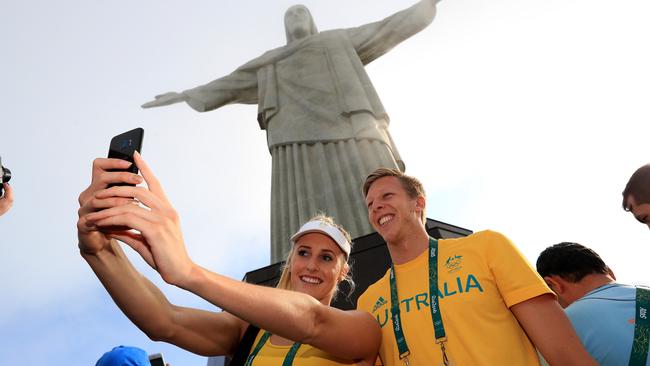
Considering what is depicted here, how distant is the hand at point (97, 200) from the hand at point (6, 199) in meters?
1.48

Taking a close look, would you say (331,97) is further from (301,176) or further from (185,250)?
(185,250)

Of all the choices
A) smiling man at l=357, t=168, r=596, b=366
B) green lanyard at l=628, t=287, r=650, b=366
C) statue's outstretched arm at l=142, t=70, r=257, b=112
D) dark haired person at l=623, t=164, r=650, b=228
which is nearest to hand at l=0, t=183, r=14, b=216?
smiling man at l=357, t=168, r=596, b=366

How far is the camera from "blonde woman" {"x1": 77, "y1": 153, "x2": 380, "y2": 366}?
4.00ft

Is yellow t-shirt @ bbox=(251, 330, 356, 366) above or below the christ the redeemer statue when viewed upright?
below

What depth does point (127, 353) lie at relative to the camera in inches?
96.0

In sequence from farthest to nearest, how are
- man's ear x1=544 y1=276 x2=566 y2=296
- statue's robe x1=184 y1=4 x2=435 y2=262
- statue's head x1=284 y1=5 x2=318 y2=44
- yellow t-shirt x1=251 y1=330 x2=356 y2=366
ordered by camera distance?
statue's head x1=284 y1=5 x2=318 y2=44, statue's robe x1=184 y1=4 x2=435 y2=262, man's ear x1=544 y1=276 x2=566 y2=296, yellow t-shirt x1=251 y1=330 x2=356 y2=366

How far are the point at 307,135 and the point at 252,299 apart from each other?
6869mm

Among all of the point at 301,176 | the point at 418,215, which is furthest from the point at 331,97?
the point at 418,215

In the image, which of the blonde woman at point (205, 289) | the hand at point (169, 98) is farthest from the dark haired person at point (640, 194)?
the hand at point (169, 98)

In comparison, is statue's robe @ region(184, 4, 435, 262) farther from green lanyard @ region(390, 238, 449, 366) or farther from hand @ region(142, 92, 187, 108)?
green lanyard @ region(390, 238, 449, 366)

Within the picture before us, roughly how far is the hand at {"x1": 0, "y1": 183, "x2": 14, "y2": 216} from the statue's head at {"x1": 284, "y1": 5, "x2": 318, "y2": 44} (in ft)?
25.2

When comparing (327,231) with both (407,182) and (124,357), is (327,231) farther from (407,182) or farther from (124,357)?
(124,357)

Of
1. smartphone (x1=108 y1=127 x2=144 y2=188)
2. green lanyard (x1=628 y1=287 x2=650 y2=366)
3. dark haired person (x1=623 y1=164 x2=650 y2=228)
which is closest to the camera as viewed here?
smartphone (x1=108 y1=127 x2=144 y2=188)

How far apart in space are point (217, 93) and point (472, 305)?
8.27m
